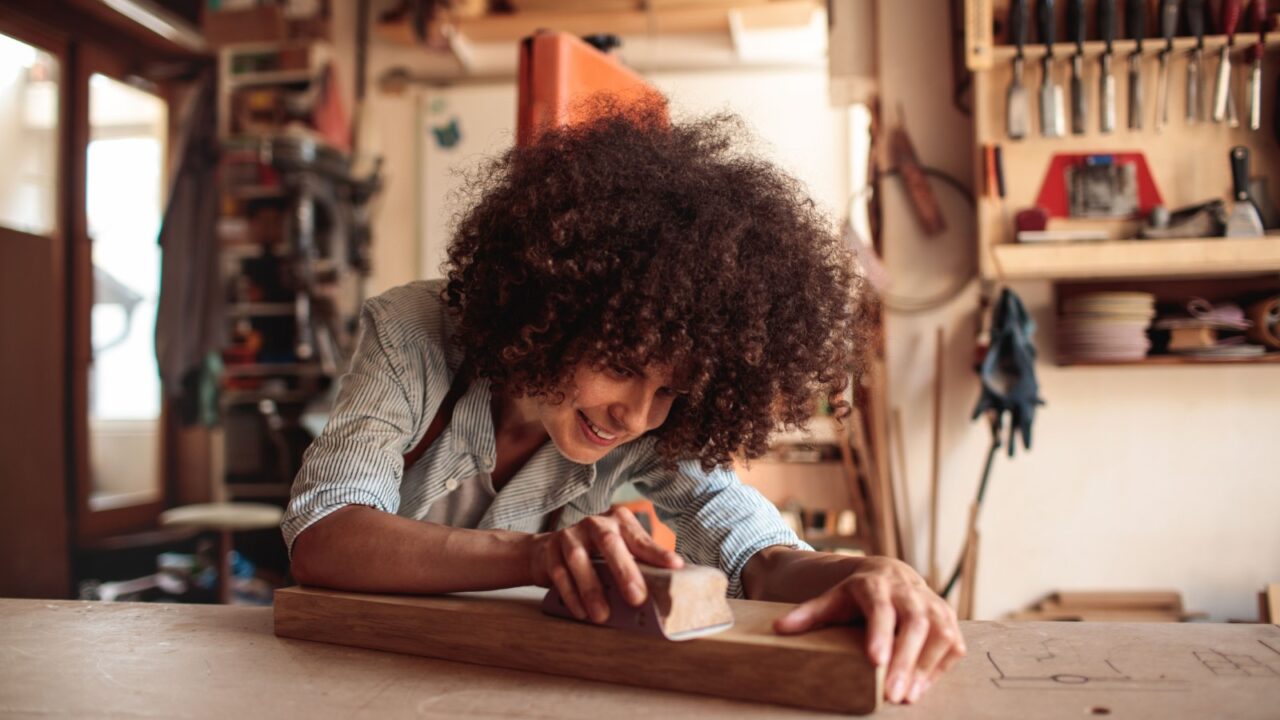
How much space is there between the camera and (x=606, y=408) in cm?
115

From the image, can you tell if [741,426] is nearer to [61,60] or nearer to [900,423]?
[900,423]

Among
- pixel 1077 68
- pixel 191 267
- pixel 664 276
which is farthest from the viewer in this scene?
pixel 191 267

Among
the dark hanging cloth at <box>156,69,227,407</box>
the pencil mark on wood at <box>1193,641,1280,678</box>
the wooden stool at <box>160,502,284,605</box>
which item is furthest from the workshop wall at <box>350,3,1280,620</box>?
the dark hanging cloth at <box>156,69,227,407</box>

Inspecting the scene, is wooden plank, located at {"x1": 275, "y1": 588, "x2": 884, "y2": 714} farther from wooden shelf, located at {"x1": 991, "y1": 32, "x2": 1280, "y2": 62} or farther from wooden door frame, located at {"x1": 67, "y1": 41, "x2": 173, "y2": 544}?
wooden door frame, located at {"x1": 67, "y1": 41, "x2": 173, "y2": 544}

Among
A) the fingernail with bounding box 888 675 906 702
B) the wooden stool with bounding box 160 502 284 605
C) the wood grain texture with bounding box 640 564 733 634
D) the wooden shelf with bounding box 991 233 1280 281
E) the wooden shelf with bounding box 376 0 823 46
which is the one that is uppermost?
the wooden shelf with bounding box 376 0 823 46

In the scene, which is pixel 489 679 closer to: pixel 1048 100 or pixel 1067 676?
pixel 1067 676

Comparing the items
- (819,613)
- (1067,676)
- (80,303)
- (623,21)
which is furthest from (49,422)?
(1067,676)

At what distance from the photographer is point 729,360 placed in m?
1.17

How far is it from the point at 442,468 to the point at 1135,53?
101 inches

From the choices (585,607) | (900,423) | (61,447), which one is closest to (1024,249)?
(900,423)

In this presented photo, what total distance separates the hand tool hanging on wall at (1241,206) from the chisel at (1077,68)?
461mm

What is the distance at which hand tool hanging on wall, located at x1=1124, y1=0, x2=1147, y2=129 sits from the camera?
2762 mm

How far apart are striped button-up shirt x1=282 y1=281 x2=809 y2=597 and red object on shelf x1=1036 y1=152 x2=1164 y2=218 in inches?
79.8

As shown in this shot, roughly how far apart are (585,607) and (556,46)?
133 cm
